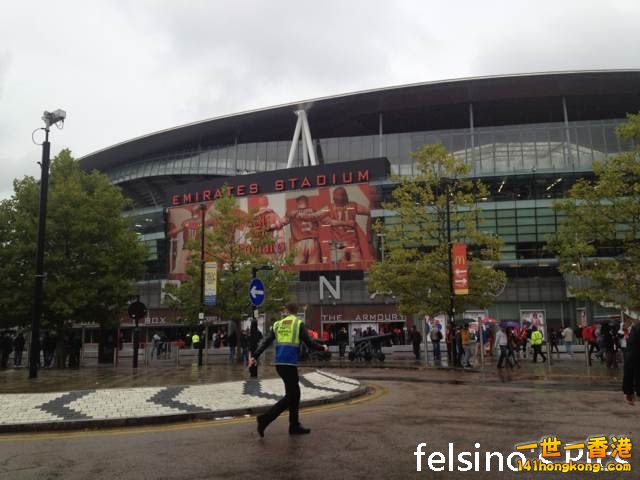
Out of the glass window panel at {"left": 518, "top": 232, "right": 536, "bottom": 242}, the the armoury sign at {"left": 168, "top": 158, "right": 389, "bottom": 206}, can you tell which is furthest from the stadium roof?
the glass window panel at {"left": 518, "top": 232, "right": 536, "bottom": 242}

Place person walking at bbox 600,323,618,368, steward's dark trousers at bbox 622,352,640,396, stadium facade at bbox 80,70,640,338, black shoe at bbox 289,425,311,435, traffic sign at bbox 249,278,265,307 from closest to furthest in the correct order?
1. steward's dark trousers at bbox 622,352,640,396
2. black shoe at bbox 289,425,311,435
3. traffic sign at bbox 249,278,265,307
4. person walking at bbox 600,323,618,368
5. stadium facade at bbox 80,70,640,338

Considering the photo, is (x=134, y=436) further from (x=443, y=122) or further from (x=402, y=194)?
(x=443, y=122)

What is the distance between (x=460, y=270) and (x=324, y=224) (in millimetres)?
31525

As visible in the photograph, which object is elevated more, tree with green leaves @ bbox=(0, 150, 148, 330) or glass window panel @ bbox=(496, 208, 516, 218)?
glass window panel @ bbox=(496, 208, 516, 218)

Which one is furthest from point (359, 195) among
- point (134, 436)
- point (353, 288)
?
point (134, 436)

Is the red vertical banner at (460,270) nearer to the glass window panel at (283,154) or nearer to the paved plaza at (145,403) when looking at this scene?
the paved plaza at (145,403)

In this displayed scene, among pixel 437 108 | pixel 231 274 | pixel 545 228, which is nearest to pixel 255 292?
pixel 231 274

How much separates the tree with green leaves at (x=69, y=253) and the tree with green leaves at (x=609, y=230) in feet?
63.5

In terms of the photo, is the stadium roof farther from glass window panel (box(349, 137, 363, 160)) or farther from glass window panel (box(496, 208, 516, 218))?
glass window panel (box(496, 208, 516, 218))

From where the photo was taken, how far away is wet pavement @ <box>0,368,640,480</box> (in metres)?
5.78

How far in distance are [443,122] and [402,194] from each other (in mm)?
40748

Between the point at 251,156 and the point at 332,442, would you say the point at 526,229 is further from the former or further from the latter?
the point at 332,442

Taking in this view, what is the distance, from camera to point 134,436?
7891 millimetres

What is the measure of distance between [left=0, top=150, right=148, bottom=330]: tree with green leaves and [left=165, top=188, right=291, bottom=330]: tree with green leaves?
4480mm
